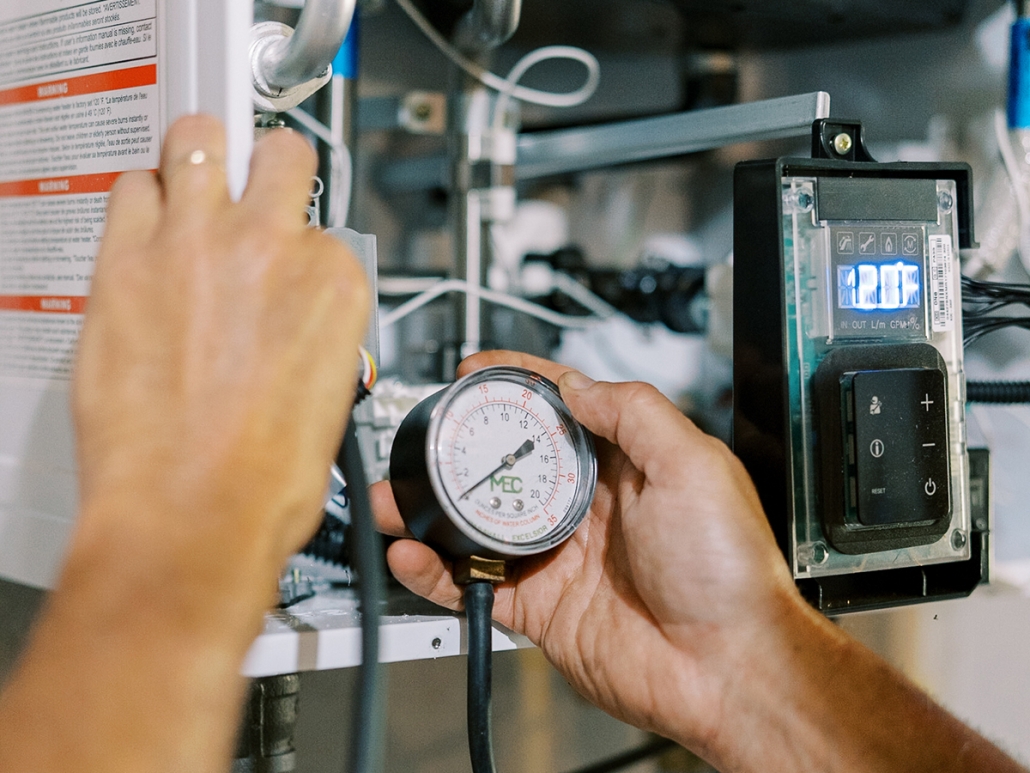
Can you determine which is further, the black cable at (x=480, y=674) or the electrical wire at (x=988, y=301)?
the electrical wire at (x=988, y=301)

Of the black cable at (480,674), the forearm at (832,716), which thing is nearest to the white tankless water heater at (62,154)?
the black cable at (480,674)

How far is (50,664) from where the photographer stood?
380 millimetres

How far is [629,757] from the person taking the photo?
125 centimetres

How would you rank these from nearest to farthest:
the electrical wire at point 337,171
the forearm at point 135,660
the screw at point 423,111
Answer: the forearm at point 135,660, the electrical wire at point 337,171, the screw at point 423,111

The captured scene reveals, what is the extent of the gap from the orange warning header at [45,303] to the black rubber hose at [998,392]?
78 cm

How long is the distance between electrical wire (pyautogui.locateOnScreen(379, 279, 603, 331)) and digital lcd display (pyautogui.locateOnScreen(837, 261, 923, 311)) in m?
0.43

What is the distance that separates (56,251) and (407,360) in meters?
0.58

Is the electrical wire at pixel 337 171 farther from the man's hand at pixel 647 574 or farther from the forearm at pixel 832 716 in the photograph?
the forearm at pixel 832 716

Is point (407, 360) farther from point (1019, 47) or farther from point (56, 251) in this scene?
point (1019, 47)

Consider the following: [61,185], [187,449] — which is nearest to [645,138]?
[61,185]

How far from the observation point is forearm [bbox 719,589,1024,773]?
0.65 metres

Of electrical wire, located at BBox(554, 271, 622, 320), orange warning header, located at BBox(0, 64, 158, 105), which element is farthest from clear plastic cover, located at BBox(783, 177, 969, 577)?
electrical wire, located at BBox(554, 271, 622, 320)

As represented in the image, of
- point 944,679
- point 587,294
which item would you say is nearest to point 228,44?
point 587,294

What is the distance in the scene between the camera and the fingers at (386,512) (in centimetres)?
69
